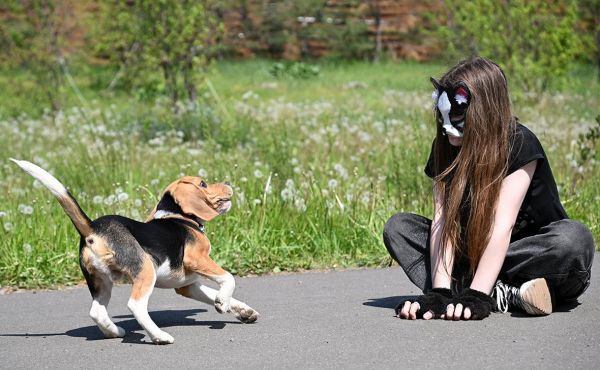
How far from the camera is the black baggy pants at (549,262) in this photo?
193 inches

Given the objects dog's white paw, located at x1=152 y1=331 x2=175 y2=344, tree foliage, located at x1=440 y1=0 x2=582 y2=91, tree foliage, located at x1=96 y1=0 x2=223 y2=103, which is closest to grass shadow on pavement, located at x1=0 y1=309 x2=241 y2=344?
dog's white paw, located at x1=152 y1=331 x2=175 y2=344

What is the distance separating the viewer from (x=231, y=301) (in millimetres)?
4922

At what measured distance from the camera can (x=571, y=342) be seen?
175 inches

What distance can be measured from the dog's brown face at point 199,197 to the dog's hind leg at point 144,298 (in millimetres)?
472

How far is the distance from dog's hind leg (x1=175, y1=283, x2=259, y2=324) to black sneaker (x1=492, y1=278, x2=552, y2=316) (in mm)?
1247

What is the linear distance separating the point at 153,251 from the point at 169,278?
21 centimetres

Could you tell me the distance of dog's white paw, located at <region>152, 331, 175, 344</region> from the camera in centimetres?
458

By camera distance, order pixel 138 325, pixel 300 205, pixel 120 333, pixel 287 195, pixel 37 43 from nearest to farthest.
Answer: pixel 120 333 < pixel 138 325 < pixel 300 205 < pixel 287 195 < pixel 37 43

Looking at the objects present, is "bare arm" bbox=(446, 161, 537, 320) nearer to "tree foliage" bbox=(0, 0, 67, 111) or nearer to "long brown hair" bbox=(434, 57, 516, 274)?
"long brown hair" bbox=(434, 57, 516, 274)

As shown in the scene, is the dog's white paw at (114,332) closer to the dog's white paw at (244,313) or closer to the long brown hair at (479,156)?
the dog's white paw at (244,313)

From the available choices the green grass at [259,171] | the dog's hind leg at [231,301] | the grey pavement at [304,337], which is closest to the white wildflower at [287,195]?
the green grass at [259,171]

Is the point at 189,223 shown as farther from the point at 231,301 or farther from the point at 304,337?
the point at 304,337

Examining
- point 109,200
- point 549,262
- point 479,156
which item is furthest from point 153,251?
point 109,200

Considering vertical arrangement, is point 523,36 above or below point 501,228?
below
